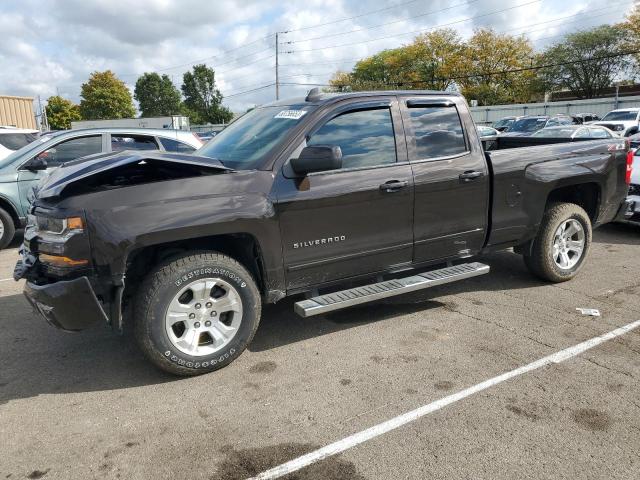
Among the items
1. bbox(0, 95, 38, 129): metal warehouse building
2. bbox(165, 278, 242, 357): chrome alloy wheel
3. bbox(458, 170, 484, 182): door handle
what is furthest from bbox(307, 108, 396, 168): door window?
bbox(0, 95, 38, 129): metal warehouse building

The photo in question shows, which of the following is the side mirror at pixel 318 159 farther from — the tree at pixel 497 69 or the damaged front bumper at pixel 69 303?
the tree at pixel 497 69

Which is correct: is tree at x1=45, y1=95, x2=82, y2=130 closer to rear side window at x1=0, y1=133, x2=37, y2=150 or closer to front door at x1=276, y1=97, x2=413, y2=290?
rear side window at x1=0, y1=133, x2=37, y2=150

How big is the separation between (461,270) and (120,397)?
298 cm

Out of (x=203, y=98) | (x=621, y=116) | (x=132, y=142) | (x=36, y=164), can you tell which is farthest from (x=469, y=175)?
(x=203, y=98)

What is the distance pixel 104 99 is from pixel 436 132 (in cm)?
8429

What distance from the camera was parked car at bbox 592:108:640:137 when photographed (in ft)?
71.2

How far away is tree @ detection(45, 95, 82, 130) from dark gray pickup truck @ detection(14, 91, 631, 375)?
8441 cm

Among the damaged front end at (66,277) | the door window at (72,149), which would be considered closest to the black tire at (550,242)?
the damaged front end at (66,277)

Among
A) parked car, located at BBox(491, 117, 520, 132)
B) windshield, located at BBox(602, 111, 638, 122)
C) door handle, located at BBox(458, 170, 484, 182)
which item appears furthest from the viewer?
parked car, located at BBox(491, 117, 520, 132)

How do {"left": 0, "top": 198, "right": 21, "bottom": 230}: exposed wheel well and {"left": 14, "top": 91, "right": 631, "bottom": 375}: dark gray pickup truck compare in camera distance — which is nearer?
{"left": 14, "top": 91, "right": 631, "bottom": 375}: dark gray pickup truck

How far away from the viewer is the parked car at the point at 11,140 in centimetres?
927

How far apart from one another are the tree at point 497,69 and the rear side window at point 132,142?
6058cm

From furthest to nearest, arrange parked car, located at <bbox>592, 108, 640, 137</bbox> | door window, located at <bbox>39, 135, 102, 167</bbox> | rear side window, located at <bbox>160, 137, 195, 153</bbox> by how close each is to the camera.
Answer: parked car, located at <bbox>592, 108, 640, 137</bbox>
rear side window, located at <bbox>160, 137, 195, 153</bbox>
door window, located at <bbox>39, 135, 102, 167</bbox>

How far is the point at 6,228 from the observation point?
7.50 metres
